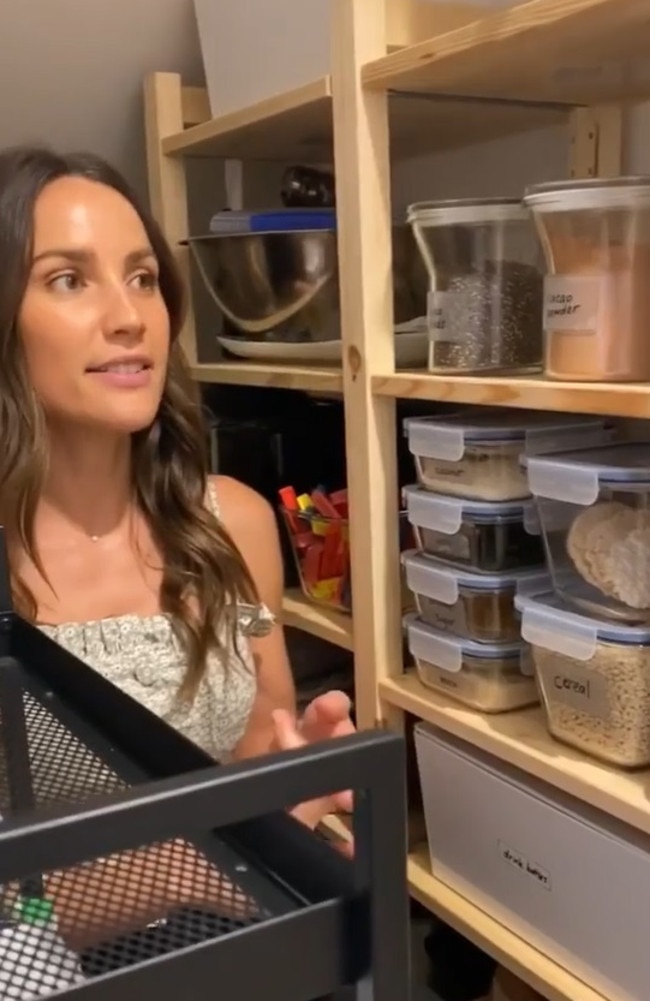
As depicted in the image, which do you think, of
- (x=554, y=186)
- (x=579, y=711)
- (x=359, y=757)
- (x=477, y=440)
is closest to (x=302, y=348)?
(x=477, y=440)

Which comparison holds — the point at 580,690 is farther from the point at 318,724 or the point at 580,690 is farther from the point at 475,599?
the point at 318,724

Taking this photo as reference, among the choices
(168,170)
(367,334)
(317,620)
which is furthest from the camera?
(168,170)

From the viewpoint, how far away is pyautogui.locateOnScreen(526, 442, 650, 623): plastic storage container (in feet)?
3.27

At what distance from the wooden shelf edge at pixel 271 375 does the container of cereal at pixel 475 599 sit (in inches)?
10.4

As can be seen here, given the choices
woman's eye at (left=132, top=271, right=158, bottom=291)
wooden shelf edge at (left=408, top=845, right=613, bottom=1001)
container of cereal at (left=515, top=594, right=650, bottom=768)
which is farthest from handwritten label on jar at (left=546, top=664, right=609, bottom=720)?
woman's eye at (left=132, top=271, right=158, bottom=291)

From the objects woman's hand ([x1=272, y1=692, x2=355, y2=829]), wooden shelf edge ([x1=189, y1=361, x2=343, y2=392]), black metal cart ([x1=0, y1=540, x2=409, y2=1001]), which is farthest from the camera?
wooden shelf edge ([x1=189, y1=361, x2=343, y2=392])

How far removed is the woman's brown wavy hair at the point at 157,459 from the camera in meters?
1.16

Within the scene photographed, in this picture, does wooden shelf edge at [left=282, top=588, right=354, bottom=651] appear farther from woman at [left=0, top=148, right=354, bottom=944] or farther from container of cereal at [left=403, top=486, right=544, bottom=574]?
container of cereal at [left=403, top=486, right=544, bottom=574]

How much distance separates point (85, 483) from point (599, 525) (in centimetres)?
57

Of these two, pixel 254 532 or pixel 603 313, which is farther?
pixel 254 532

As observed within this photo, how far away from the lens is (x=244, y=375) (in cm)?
152

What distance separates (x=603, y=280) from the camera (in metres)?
0.97

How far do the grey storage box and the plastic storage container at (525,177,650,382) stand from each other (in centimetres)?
42

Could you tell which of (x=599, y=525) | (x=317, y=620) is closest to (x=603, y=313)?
(x=599, y=525)
